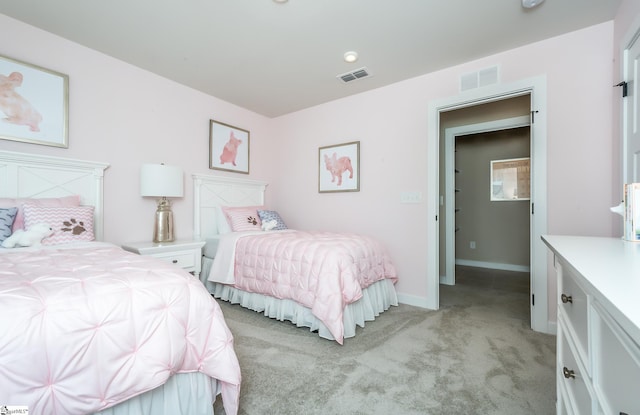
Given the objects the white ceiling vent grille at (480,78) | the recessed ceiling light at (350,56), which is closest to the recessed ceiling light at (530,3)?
the white ceiling vent grille at (480,78)

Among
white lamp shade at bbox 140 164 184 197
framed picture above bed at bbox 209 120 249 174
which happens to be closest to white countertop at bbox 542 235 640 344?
white lamp shade at bbox 140 164 184 197

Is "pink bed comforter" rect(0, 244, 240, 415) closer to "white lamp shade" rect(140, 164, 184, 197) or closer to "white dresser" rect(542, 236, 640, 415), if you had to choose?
"white dresser" rect(542, 236, 640, 415)

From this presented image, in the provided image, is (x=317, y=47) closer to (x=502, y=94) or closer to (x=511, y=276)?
(x=502, y=94)

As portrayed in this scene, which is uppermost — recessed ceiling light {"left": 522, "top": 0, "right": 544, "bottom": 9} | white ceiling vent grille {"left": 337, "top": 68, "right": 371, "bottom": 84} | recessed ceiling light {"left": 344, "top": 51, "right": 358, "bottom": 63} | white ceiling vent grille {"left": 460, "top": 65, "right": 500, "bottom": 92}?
recessed ceiling light {"left": 344, "top": 51, "right": 358, "bottom": 63}

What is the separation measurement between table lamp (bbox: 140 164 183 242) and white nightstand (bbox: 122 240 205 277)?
0.53 feet

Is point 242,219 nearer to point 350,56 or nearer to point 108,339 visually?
point 350,56

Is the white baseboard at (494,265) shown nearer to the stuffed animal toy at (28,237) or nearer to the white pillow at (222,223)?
the white pillow at (222,223)

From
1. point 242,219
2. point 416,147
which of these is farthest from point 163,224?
point 416,147

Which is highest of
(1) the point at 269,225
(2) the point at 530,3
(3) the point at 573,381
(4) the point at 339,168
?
(2) the point at 530,3

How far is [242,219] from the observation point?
11.4 feet

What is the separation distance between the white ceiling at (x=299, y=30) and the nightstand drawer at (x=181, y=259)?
1.87 meters

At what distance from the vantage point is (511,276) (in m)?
4.38

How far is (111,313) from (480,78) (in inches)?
128

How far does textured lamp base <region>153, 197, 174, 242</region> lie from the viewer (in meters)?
2.91
